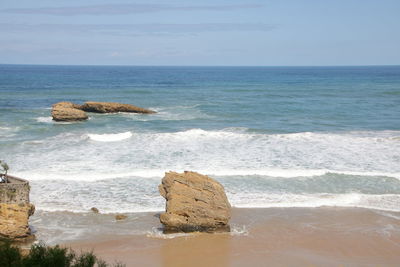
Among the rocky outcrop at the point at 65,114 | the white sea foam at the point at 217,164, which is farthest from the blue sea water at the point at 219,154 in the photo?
the rocky outcrop at the point at 65,114

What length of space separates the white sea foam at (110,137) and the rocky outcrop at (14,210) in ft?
52.4

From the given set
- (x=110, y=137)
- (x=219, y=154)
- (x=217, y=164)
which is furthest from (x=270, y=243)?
(x=110, y=137)

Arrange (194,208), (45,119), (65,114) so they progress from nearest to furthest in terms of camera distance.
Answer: (194,208) < (65,114) < (45,119)

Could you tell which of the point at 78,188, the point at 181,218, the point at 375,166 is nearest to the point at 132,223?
the point at 181,218

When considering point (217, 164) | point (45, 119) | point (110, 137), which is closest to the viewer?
point (217, 164)

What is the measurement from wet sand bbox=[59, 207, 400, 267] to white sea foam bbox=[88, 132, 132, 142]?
46.5ft

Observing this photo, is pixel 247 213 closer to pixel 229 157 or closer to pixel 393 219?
pixel 393 219

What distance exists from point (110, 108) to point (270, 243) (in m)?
30.0

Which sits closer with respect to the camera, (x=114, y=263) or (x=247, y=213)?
(x=114, y=263)

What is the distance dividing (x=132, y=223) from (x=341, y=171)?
11659 millimetres

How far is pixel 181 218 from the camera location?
17.1 metres

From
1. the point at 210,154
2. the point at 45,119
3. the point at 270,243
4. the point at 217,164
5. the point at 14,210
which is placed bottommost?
the point at 270,243

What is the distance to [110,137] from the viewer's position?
108 feet

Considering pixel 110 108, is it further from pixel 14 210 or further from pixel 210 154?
pixel 14 210
